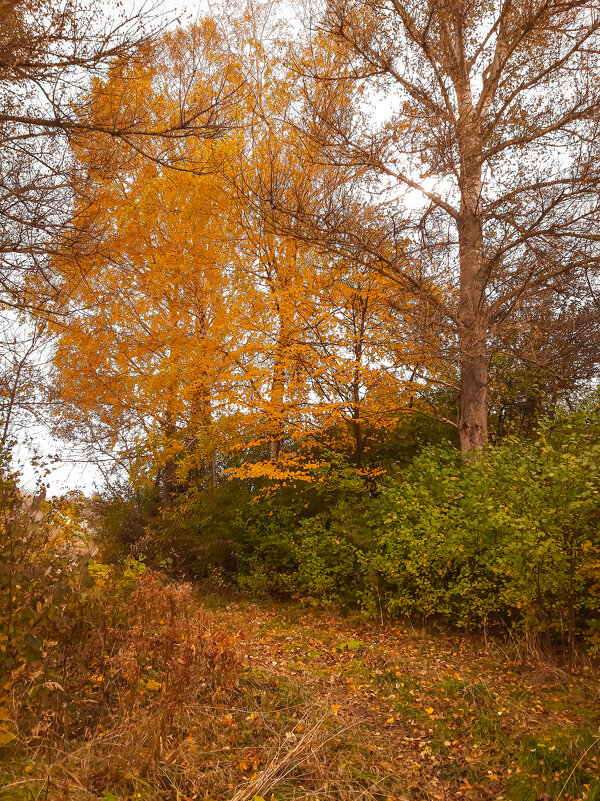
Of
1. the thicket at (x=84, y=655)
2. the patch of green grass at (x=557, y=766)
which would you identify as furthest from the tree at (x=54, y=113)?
the patch of green grass at (x=557, y=766)

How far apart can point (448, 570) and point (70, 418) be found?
308 inches

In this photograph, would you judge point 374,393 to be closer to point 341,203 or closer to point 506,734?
point 341,203

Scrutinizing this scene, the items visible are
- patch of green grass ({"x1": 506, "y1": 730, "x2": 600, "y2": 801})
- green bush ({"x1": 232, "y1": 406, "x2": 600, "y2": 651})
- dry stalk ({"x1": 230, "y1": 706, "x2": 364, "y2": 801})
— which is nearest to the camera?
dry stalk ({"x1": 230, "y1": 706, "x2": 364, "y2": 801})

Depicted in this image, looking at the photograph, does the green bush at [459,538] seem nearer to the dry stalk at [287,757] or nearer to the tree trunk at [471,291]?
the tree trunk at [471,291]

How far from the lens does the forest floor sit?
296cm

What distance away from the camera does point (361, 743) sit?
3695 mm

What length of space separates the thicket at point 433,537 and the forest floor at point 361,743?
0.78 m

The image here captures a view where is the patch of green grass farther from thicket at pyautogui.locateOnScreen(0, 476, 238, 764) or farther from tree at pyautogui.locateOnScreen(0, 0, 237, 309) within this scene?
tree at pyautogui.locateOnScreen(0, 0, 237, 309)

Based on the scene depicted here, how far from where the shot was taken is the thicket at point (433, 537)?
17.1 ft

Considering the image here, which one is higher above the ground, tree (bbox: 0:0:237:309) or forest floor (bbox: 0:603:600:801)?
tree (bbox: 0:0:237:309)

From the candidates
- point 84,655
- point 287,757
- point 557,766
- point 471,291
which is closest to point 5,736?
point 84,655

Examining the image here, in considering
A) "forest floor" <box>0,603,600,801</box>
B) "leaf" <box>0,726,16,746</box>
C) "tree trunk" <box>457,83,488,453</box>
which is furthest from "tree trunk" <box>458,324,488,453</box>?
"leaf" <box>0,726,16,746</box>

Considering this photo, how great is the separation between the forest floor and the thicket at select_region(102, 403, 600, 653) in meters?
0.78

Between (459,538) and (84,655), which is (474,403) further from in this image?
(84,655)
